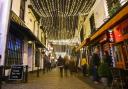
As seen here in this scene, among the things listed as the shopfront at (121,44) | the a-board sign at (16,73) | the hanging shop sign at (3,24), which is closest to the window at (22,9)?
the a-board sign at (16,73)

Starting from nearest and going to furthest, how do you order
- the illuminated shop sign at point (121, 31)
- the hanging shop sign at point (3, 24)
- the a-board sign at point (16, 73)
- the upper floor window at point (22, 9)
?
the hanging shop sign at point (3, 24)
the illuminated shop sign at point (121, 31)
the a-board sign at point (16, 73)
the upper floor window at point (22, 9)

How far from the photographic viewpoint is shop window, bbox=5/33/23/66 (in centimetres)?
1031

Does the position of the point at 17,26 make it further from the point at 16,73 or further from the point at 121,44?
the point at 121,44

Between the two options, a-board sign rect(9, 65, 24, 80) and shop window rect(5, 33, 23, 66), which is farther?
shop window rect(5, 33, 23, 66)

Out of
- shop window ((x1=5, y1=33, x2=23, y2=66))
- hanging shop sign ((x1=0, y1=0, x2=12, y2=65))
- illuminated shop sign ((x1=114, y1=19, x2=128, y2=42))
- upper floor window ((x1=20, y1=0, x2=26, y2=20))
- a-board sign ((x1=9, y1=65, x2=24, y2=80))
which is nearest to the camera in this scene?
hanging shop sign ((x1=0, y1=0, x2=12, y2=65))

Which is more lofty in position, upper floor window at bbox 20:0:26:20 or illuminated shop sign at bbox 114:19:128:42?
upper floor window at bbox 20:0:26:20

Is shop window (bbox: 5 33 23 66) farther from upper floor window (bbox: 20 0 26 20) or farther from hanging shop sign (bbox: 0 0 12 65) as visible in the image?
hanging shop sign (bbox: 0 0 12 65)

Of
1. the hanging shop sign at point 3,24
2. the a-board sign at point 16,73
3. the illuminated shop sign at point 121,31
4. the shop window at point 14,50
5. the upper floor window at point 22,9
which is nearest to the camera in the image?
the hanging shop sign at point 3,24

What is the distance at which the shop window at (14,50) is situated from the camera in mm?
10309

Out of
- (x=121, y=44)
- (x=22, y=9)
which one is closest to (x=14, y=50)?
(x=22, y=9)

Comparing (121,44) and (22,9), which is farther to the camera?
(22,9)

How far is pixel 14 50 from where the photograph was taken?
11516 millimetres

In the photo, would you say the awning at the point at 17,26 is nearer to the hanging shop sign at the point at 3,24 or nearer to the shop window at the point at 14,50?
the shop window at the point at 14,50

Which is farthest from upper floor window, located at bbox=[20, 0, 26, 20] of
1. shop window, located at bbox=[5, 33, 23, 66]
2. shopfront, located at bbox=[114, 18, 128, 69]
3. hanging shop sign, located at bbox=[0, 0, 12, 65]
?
hanging shop sign, located at bbox=[0, 0, 12, 65]
